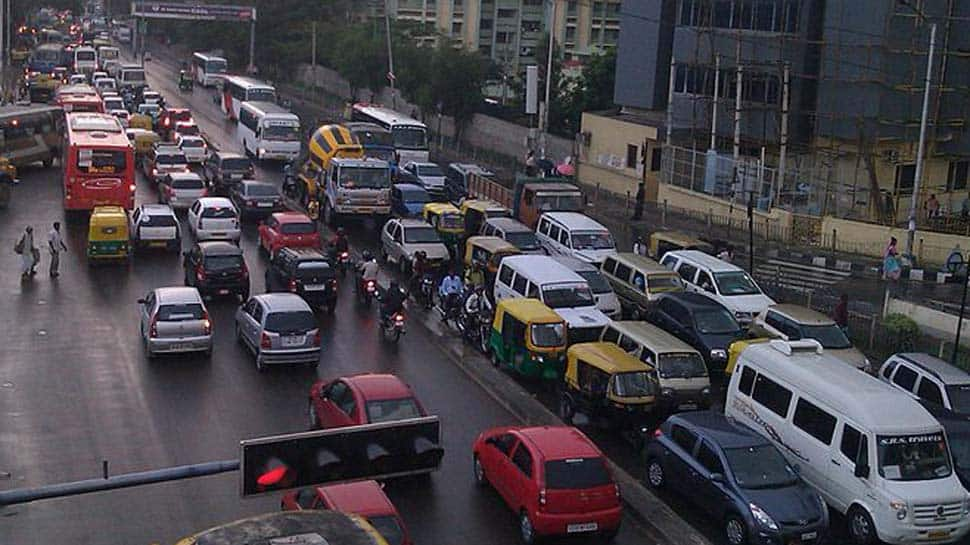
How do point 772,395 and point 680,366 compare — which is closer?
point 772,395

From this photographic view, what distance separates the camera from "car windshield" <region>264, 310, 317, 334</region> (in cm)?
2478

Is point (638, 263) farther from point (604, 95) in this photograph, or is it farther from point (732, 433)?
point (604, 95)

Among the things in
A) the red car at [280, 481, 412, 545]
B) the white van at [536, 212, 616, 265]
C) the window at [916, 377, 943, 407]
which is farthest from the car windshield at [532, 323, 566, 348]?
the red car at [280, 481, 412, 545]

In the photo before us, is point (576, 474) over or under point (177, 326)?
over

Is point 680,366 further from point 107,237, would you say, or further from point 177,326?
point 107,237

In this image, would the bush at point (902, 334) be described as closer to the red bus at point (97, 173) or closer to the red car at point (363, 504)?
the red car at point (363, 504)

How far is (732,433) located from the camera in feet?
60.5

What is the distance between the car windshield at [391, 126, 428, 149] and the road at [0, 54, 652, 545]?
18642mm

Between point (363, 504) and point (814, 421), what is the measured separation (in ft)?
24.8

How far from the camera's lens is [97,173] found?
40.0 m

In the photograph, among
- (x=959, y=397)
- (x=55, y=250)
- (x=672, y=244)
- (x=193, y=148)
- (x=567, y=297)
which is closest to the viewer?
(x=959, y=397)

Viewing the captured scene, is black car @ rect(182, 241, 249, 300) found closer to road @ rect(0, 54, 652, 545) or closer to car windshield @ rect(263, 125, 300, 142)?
road @ rect(0, 54, 652, 545)

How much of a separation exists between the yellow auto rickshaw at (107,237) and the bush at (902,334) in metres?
19.7

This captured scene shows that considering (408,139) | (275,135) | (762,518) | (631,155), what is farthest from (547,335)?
(275,135)
